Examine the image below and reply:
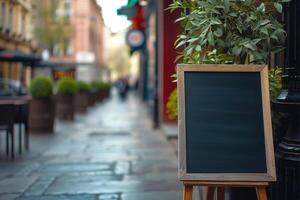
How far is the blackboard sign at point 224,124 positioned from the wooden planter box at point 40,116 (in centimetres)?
983

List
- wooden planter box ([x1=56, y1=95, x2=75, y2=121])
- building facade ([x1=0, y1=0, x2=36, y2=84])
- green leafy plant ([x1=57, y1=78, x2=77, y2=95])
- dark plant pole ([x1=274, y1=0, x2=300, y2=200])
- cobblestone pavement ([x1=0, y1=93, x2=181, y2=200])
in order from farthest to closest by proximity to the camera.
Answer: building facade ([x1=0, y1=0, x2=36, y2=84]), green leafy plant ([x1=57, y1=78, x2=77, y2=95]), wooden planter box ([x1=56, y1=95, x2=75, y2=121]), cobblestone pavement ([x1=0, y1=93, x2=181, y2=200]), dark plant pole ([x1=274, y1=0, x2=300, y2=200])

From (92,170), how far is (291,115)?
4.20 meters

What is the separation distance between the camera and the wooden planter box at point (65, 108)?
715 inches

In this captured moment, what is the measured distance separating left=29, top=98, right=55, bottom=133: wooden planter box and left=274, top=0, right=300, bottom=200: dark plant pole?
32.3 feet

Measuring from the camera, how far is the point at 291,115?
429 centimetres

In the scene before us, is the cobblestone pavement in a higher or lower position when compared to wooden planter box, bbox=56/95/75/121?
lower

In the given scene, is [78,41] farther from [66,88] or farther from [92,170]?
[92,170]

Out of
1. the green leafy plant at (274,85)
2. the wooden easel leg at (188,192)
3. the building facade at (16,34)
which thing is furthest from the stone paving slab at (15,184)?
the building facade at (16,34)

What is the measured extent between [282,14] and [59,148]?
6785 mm

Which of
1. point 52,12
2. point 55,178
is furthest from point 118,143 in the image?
point 52,12

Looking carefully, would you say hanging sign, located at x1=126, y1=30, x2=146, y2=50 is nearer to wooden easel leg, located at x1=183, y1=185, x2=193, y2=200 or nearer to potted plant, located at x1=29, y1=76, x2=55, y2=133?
potted plant, located at x1=29, y1=76, x2=55, y2=133

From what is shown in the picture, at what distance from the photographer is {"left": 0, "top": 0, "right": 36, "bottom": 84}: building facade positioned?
111 feet

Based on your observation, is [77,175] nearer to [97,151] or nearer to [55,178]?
[55,178]

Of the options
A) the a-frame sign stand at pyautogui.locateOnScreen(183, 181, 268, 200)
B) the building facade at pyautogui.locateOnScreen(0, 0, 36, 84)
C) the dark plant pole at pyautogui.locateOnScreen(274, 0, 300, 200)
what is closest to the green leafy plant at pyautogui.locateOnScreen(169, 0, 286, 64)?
the dark plant pole at pyautogui.locateOnScreen(274, 0, 300, 200)
